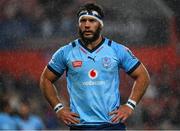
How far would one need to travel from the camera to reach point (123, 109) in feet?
14.3

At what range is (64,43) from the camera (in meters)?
6.57

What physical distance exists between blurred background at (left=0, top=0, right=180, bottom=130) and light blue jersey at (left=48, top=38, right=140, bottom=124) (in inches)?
80.3

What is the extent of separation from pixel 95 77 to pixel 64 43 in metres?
2.28

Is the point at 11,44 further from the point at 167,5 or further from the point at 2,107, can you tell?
the point at 167,5

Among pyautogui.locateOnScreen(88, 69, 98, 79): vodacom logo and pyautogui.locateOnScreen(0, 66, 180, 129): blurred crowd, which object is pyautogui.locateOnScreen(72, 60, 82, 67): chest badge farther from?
pyautogui.locateOnScreen(0, 66, 180, 129): blurred crowd

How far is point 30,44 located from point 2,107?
72 cm

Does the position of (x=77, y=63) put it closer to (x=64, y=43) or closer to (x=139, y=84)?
(x=139, y=84)

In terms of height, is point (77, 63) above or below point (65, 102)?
above

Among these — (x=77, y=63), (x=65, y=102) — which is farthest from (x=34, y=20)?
(x=77, y=63)

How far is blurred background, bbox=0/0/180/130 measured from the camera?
6535mm

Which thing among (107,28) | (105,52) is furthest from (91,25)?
(107,28)

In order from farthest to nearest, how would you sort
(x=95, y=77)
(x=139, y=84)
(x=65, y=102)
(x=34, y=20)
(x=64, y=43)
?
1. (x=34, y=20)
2. (x=64, y=43)
3. (x=65, y=102)
4. (x=139, y=84)
5. (x=95, y=77)

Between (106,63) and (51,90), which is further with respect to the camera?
(51,90)

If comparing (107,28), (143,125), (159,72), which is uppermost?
(107,28)
